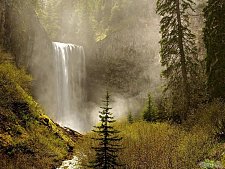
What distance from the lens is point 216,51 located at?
977 inches

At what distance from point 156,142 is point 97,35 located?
6266cm

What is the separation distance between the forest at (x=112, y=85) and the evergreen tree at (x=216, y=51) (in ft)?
0.26

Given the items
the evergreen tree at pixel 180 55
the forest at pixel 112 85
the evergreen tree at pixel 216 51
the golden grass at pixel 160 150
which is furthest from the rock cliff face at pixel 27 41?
the golden grass at pixel 160 150

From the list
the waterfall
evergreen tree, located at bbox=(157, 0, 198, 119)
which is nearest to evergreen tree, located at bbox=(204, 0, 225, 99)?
evergreen tree, located at bbox=(157, 0, 198, 119)

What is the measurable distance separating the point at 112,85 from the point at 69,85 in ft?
40.7

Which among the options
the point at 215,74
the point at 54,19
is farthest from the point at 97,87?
the point at 215,74

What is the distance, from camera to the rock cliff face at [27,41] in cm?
3428

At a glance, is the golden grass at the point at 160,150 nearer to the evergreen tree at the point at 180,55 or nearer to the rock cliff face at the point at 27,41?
the evergreen tree at the point at 180,55

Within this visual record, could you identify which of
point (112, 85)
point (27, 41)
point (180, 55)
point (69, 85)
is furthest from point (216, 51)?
point (112, 85)

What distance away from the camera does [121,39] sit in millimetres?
67938

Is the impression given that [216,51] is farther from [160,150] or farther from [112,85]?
[112,85]

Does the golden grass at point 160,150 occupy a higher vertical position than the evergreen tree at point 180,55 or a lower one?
lower

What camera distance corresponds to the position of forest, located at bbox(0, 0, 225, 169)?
12.0 meters

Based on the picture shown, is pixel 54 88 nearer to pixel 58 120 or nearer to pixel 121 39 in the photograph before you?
pixel 58 120
